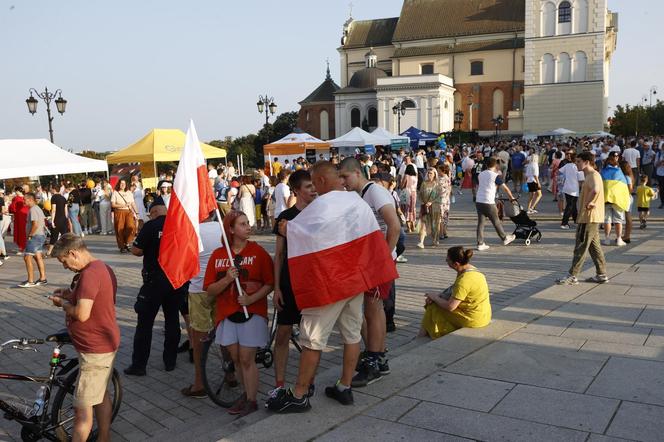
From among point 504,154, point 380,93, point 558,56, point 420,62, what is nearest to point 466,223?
point 504,154

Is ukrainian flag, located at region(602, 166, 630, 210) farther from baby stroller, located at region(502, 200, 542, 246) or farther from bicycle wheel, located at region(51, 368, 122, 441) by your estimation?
bicycle wheel, located at region(51, 368, 122, 441)

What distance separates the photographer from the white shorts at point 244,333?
434 cm

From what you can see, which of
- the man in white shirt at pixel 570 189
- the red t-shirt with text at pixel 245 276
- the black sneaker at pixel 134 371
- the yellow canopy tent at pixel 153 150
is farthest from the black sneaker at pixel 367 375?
the yellow canopy tent at pixel 153 150

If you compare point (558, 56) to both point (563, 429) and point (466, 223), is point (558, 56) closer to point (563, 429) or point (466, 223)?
point (466, 223)

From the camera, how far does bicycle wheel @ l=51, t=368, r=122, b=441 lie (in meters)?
4.21

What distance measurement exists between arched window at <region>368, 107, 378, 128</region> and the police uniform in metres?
66.7

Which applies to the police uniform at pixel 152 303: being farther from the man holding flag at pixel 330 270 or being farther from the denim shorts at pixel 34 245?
the denim shorts at pixel 34 245

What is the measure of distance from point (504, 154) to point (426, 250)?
507 inches

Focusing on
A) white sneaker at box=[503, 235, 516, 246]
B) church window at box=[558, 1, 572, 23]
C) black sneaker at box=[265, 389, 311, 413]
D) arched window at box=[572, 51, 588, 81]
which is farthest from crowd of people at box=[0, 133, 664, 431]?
church window at box=[558, 1, 572, 23]

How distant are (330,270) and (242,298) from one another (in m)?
0.83

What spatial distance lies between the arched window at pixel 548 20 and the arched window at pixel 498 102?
9.08 metres

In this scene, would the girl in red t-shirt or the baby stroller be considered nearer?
the girl in red t-shirt

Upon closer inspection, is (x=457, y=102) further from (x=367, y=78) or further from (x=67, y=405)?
(x=67, y=405)

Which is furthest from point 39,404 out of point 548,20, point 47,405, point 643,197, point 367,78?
point 367,78
